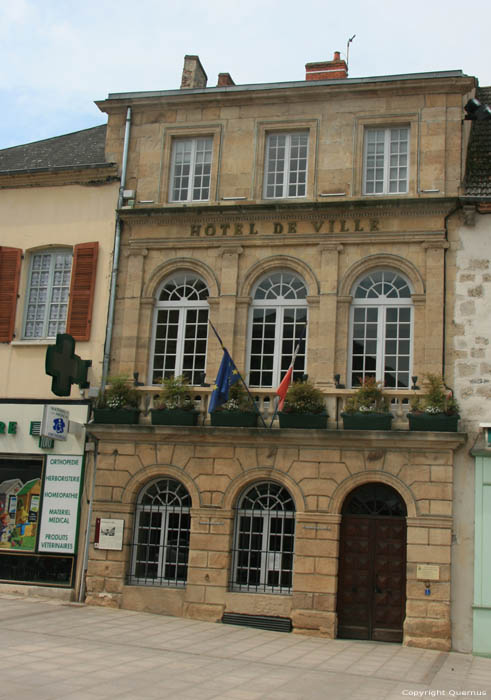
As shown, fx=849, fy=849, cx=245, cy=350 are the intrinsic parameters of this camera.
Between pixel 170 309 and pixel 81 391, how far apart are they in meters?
2.40

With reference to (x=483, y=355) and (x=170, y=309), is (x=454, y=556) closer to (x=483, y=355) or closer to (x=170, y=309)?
(x=483, y=355)

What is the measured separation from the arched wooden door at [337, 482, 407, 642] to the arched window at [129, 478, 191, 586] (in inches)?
118

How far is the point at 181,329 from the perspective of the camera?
55.2 ft

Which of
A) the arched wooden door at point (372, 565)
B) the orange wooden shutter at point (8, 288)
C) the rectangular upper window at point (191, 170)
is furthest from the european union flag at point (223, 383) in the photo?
the orange wooden shutter at point (8, 288)

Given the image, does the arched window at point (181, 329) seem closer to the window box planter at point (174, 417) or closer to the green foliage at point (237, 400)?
the window box planter at point (174, 417)

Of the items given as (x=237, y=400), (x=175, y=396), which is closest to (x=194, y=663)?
(x=237, y=400)

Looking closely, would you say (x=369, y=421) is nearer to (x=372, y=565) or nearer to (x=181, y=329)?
(x=372, y=565)

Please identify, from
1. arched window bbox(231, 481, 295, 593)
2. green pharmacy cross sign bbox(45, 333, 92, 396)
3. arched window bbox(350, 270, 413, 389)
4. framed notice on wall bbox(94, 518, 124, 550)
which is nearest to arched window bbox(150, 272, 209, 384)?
green pharmacy cross sign bbox(45, 333, 92, 396)

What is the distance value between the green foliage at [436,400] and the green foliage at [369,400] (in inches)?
21.7

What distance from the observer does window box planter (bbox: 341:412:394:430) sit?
14.7m

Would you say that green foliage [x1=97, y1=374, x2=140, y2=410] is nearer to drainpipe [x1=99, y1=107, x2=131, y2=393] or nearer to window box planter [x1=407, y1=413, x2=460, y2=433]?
drainpipe [x1=99, y1=107, x2=131, y2=393]

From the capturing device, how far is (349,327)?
52.0 feet

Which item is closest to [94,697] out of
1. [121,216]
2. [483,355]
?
[483,355]

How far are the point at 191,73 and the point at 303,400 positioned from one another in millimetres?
8731
